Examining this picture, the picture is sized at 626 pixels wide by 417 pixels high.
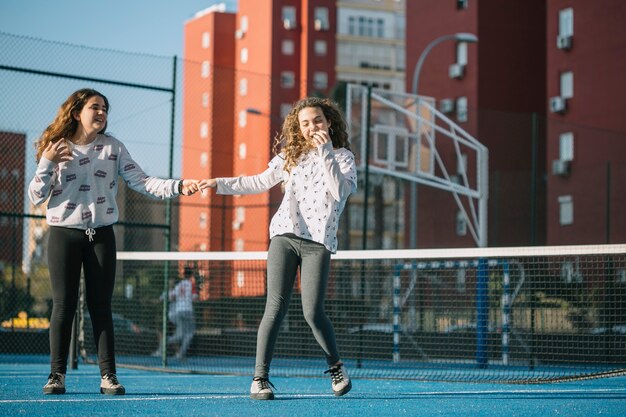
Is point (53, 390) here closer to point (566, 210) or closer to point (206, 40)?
point (566, 210)

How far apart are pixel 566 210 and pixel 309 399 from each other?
27.0 m

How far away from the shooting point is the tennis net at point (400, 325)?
40.8ft

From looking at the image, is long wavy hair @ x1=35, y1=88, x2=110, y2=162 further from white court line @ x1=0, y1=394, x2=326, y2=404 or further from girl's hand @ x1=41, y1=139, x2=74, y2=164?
white court line @ x1=0, y1=394, x2=326, y2=404

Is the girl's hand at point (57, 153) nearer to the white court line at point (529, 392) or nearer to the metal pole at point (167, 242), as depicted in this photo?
the white court line at point (529, 392)

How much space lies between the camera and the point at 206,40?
78562 mm

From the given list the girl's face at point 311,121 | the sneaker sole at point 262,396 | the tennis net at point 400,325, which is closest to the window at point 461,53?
the tennis net at point 400,325

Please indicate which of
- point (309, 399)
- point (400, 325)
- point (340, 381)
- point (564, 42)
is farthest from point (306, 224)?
point (564, 42)

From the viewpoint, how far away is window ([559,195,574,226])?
32216mm

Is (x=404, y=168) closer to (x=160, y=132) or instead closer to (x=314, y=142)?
(x=160, y=132)

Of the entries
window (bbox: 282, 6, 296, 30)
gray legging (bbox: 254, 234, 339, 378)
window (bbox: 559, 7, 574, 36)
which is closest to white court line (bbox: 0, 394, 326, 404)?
gray legging (bbox: 254, 234, 339, 378)

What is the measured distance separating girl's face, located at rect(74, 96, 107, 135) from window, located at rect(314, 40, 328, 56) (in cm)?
6576

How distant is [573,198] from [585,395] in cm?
2547

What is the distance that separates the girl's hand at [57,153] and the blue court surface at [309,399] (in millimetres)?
1463

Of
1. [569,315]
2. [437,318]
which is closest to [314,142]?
[569,315]
